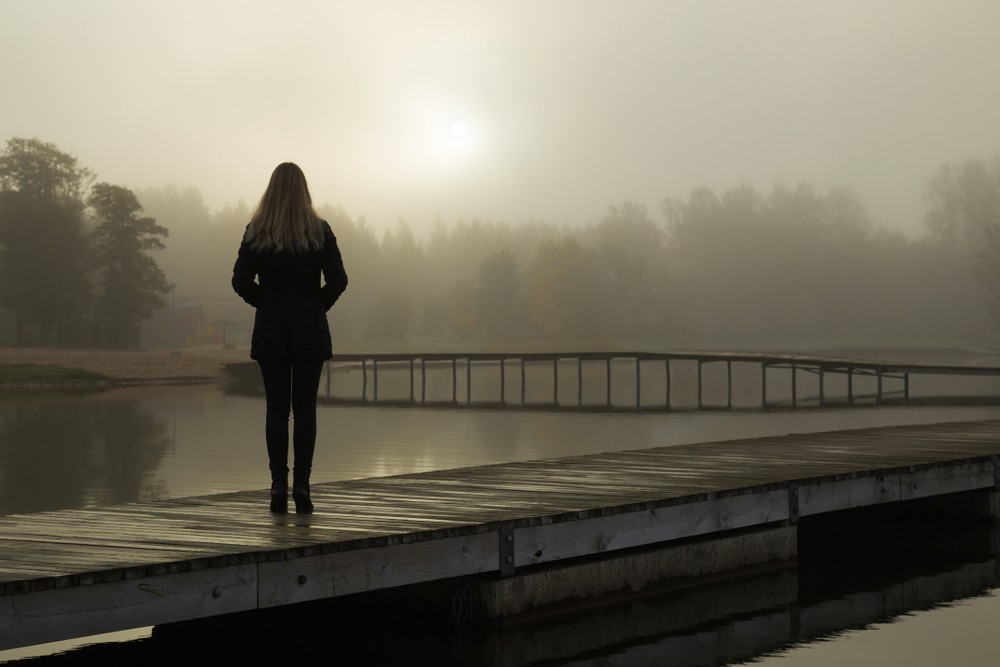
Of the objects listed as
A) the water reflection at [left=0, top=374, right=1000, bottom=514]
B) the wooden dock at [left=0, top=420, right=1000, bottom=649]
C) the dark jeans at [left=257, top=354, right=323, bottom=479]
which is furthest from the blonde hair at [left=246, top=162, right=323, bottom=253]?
the water reflection at [left=0, top=374, right=1000, bottom=514]

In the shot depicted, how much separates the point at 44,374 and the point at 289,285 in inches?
1803

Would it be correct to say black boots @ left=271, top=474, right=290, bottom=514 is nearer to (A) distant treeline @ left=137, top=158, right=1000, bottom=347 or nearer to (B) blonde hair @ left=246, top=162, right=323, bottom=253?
(B) blonde hair @ left=246, top=162, right=323, bottom=253

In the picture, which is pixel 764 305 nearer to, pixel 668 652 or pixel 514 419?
pixel 514 419

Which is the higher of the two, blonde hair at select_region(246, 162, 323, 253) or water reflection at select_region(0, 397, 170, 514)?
blonde hair at select_region(246, 162, 323, 253)

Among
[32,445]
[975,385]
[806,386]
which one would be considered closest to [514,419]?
[32,445]

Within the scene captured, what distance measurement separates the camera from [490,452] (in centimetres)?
1777

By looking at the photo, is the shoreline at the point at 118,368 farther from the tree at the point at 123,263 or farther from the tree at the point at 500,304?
the tree at the point at 500,304

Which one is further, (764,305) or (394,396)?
(764,305)

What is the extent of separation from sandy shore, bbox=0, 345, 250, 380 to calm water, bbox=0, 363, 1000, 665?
6.90 meters

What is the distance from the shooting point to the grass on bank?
45469 mm

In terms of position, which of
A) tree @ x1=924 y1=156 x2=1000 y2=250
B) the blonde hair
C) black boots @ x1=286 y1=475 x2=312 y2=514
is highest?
tree @ x1=924 y1=156 x2=1000 y2=250

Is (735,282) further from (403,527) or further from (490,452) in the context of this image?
(403,527)

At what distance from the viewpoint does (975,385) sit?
45.8 m

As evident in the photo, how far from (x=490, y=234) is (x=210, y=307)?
38.4 meters
